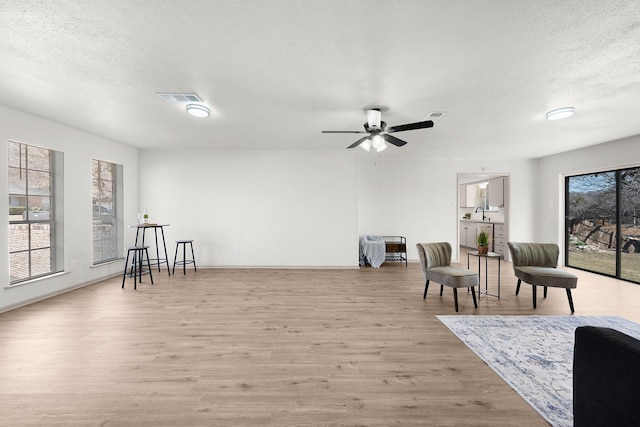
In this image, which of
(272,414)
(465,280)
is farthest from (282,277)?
(272,414)

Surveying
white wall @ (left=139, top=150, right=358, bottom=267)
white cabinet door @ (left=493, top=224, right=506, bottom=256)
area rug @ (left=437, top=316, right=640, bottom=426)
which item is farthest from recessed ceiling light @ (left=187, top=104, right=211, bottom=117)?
white cabinet door @ (left=493, top=224, right=506, bottom=256)

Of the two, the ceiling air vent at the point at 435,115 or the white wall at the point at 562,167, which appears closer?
the ceiling air vent at the point at 435,115

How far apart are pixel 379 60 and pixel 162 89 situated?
220cm

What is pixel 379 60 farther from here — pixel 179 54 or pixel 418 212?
pixel 418 212

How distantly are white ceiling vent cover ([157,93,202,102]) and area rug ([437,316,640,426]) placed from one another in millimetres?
3752

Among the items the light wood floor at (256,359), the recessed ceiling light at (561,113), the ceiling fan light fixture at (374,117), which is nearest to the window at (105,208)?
the light wood floor at (256,359)

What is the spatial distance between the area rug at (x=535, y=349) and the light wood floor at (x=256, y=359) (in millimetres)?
114

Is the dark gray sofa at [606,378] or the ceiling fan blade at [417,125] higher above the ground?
the ceiling fan blade at [417,125]

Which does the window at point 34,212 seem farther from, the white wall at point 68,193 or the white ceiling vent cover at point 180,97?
the white ceiling vent cover at point 180,97

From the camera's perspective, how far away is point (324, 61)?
2225 mm

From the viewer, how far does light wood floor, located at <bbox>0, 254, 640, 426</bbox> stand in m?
1.69

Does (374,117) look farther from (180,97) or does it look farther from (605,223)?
(605,223)

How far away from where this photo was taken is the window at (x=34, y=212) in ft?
11.6

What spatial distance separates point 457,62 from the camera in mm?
2234
